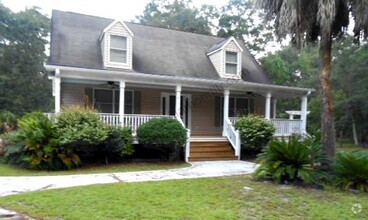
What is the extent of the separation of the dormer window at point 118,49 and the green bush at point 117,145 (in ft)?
11.9

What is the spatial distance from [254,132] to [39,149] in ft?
26.3

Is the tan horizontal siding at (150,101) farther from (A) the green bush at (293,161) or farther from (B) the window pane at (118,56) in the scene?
(A) the green bush at (293,161)

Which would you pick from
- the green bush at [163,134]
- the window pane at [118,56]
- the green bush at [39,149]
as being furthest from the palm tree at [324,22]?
the green bush at [39,149]

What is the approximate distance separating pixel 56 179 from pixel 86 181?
89 cm

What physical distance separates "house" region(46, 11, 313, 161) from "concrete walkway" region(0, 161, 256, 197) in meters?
2.17

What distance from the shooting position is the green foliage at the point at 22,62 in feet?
86.2

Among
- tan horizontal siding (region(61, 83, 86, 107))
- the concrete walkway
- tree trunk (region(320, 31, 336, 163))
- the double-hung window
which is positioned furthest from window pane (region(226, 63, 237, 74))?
tree trunk (region(320, 31, 336, 163))

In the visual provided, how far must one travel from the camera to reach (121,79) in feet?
39.5

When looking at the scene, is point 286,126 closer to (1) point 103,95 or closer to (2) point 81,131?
(1) point 103,95

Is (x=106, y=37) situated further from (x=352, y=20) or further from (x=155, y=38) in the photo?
(x=352, y=20)

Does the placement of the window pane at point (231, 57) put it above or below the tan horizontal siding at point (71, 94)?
above

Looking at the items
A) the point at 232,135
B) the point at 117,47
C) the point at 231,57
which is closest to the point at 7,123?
the point at 117,47

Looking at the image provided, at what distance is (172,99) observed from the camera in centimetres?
1569

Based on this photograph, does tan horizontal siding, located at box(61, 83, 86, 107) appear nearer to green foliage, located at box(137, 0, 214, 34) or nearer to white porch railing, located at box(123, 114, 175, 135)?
white porch railing, located at box(123, 114, 175, 135)
